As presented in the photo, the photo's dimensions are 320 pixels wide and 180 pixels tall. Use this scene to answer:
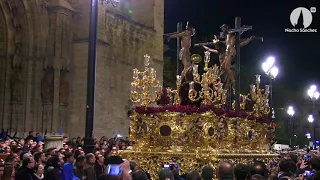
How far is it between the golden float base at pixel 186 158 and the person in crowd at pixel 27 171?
152 inches

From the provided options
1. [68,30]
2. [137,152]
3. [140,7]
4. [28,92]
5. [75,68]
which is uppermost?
[140,7]

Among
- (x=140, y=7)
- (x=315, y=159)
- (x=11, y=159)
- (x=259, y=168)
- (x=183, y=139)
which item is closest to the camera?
(x=259, y=168)

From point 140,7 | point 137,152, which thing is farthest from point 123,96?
point 137,152

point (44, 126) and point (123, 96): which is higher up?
point (123, 96)

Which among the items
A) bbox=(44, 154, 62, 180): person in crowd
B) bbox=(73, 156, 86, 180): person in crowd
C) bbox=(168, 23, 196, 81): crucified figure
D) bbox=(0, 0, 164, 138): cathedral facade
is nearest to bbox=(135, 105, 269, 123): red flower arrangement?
bbox=(168, 23, 196, 81): crucified figure

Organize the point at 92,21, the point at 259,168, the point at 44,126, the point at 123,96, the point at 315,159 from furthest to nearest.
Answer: the point at 123,96 → the point at 44,126 → the point at 92,21 → the point at 315,159 → the point at 259,168

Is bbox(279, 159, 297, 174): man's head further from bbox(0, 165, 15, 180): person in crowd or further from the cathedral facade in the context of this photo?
the cathedral facade

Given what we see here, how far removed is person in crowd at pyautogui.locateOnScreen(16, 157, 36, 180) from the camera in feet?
25.3

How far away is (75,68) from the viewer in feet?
75.8

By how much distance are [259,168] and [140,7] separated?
2672 centimetres

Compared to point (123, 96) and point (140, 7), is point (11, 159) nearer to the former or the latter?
point (123, 96)

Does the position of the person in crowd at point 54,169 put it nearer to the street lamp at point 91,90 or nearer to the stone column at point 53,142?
the street lamp at point 91,90

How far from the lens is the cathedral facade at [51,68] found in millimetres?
21516

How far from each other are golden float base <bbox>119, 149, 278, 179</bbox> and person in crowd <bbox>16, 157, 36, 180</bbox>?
3856 millimetres
